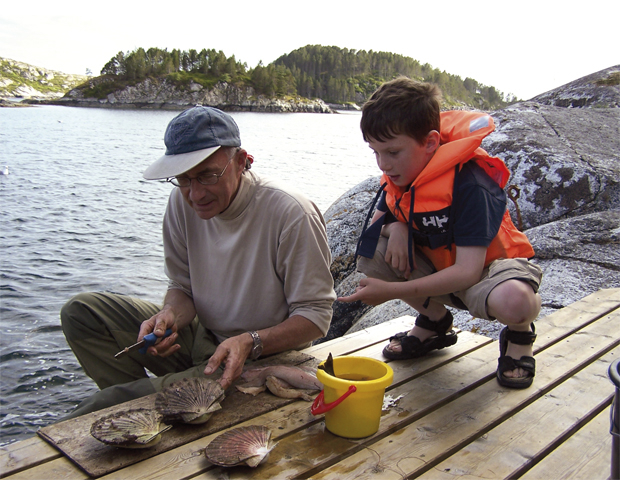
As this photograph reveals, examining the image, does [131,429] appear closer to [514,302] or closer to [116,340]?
[116,340]

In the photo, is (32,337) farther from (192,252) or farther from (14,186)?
(14,186)

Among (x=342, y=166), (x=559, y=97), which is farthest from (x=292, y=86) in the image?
(x=559, y=97)

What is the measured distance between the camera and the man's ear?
279 centimetres

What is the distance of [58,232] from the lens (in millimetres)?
11906

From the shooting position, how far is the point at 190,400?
7.64 feet

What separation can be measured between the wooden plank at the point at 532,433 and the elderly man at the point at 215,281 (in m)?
1.05

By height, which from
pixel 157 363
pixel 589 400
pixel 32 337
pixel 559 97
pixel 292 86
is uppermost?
pixel 292 86

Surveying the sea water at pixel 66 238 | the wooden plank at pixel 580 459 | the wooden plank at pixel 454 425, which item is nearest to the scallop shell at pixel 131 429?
the wooden plank at pixel 454 425

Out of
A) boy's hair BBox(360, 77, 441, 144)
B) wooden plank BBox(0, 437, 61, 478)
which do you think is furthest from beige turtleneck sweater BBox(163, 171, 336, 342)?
wooden plank BBox(0, 437, 61, 478)

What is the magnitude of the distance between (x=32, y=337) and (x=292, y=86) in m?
110

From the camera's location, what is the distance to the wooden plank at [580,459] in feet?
6.68

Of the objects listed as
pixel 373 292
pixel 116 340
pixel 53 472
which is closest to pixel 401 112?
pixel 373 292

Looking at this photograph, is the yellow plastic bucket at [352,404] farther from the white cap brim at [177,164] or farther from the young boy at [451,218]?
the white cap brim at [177,164]

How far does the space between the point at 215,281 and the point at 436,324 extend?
4.42ft
